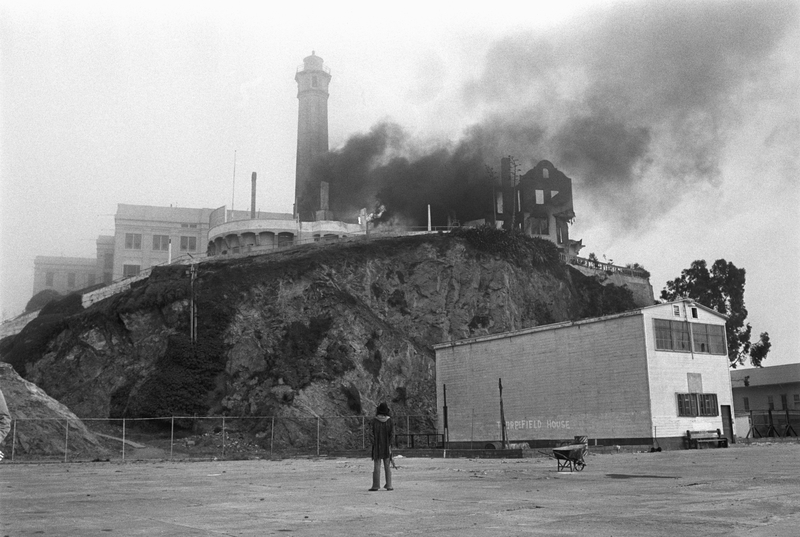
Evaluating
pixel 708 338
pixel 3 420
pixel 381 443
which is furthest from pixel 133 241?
pixel 3 420

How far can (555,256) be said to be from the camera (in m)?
88.9

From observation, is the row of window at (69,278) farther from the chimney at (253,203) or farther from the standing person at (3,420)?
the standing person at (3,420)

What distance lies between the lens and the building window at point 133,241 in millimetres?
100875

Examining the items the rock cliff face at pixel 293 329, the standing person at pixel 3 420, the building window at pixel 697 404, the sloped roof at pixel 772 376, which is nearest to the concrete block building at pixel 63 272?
the rock cliff face at pixel 293 329

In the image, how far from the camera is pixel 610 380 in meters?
45.1

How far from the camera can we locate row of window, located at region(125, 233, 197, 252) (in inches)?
3979

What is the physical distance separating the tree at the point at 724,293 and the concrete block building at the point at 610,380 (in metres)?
42.0

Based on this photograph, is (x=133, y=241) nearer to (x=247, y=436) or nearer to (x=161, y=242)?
(x=161, y=242)

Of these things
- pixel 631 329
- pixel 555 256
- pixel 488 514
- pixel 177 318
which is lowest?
pixel 488 514

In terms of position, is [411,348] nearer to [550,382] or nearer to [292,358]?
[292,358]

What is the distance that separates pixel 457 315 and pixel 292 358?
19676 millimetres

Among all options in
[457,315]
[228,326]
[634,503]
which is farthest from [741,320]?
[634,503]

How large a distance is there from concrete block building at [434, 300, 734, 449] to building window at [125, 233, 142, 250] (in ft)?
207

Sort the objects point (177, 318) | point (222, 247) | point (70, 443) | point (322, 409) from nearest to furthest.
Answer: point (70, 443)
point (322, 409)
point (177, 318)
point (222, 247)
